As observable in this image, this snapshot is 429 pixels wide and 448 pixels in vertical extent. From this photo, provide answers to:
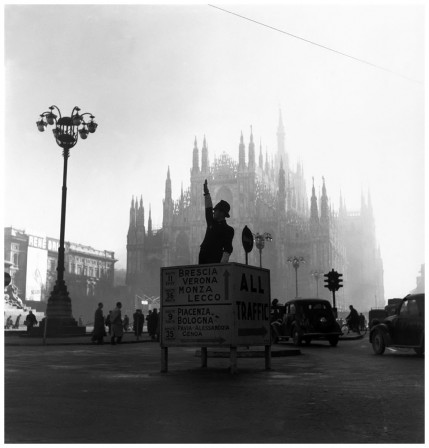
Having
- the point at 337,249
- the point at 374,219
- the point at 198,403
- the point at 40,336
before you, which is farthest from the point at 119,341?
the point at 374,219

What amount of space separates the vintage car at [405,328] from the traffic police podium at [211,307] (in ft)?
16.4

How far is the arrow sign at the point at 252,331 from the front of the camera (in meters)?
8.20

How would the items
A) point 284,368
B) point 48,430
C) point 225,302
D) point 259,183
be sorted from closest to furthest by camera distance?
point 48,430 < point 225,302 < point 284,368 < point 259,183

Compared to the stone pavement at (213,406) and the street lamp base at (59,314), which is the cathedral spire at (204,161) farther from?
the stone pavement at (213,406)

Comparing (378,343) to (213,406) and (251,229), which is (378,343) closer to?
(213,406)

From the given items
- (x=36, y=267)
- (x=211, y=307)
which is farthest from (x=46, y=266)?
(x=211, y=307)

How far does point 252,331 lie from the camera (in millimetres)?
8570

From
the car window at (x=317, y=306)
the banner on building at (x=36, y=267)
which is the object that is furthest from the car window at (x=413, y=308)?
the banner on building at (x=36, y=267)

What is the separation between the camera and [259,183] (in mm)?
82438

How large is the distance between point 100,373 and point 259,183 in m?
74.8

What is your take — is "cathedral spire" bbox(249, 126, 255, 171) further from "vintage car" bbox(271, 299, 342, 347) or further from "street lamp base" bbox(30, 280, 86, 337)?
"vintage car" bbox(271, 299, 342, 347)

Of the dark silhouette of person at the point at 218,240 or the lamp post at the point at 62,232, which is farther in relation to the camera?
the lamp post at the point at 62,232

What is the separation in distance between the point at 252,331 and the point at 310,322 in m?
11.1

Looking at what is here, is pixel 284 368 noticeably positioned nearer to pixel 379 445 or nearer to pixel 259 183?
pixel 379 445
